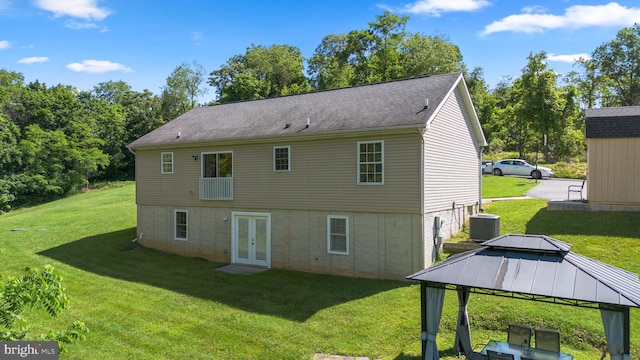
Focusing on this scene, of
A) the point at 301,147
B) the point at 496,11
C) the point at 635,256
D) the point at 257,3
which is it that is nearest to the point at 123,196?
the point at 257,3

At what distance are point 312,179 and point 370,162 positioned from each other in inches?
95.1

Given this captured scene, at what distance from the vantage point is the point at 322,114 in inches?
623

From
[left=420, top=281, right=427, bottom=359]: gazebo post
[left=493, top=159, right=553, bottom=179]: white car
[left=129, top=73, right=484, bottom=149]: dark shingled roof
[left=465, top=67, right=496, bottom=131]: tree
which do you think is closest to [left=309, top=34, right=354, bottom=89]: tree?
[left=465, top=67, right=496, bottom=131]: tree

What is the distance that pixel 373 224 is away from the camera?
44.5ft

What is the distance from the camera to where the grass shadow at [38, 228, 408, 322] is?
38.1 feet

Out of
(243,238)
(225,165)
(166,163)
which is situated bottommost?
(243,238)

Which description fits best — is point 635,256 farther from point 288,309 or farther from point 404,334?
point 288,309

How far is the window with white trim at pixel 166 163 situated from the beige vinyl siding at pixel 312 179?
11.8 inches

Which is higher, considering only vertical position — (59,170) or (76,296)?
(59,170)

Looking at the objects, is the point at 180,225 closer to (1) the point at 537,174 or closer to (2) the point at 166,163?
(2) the point at 166,163

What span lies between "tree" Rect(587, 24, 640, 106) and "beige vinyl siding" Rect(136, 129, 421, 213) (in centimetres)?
5010

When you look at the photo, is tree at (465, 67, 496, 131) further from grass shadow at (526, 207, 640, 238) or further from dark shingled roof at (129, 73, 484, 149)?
grass shadow at (526, 207, 640, 238)

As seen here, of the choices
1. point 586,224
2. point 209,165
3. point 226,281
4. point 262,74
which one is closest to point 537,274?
point 226,281

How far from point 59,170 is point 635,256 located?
4928cm
